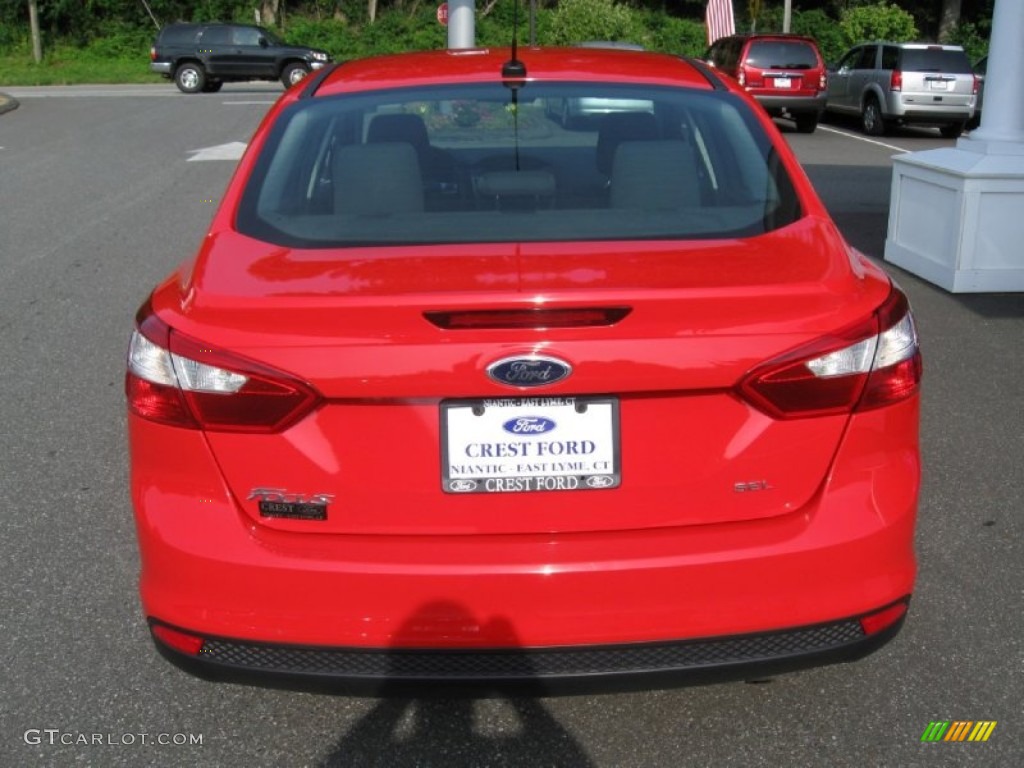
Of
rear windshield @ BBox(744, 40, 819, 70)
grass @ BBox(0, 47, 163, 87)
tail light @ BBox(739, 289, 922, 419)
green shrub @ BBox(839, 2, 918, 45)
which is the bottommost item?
grass @ BBox(0, 47, 163, 87)

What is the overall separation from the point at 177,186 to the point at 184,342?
39.3ft

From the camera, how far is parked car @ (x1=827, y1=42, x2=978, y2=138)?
21156mm

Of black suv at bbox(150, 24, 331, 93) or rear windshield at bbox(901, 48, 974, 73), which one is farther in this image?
black suv at bbox(150, 24, 331, 93)

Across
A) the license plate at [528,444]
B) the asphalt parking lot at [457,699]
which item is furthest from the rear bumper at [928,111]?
the license plate at [528,444]

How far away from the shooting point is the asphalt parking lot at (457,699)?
3137mm

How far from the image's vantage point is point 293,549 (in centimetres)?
270

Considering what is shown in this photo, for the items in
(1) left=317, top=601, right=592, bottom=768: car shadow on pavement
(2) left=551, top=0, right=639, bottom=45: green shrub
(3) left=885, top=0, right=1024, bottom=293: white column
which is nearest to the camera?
(1) left=317, top=601, right=592, bottom=768: car shadow on pavement

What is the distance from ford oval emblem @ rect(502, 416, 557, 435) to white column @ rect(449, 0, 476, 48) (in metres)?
14.1

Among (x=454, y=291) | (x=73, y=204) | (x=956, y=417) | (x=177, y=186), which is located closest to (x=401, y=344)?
(x=454, y=291)

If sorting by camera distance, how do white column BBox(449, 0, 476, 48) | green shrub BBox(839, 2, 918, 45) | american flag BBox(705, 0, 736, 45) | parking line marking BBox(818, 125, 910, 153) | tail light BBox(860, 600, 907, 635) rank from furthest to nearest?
green shrub BBox(839, 2, 918, 45)
american flag BBox(705, 0, 736, 45)
parking line marking BBox(818, 125, 910, 153)
white column BBox(449, 0, 476, 48)
tail light BBox(860, 600, 907, 635)

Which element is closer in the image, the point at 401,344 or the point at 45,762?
the point at 401,344

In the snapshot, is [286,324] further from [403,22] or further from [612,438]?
[403,22]

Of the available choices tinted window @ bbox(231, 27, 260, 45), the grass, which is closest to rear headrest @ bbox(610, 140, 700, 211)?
tinted window @ bbox(231, 27, 260, 45)

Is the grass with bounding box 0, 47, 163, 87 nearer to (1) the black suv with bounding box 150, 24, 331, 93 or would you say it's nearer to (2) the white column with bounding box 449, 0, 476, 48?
(1) the black suv with bounding box 150, 24, 331, 93
